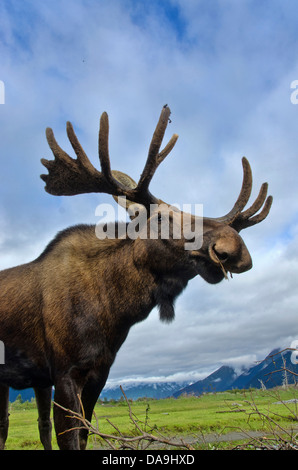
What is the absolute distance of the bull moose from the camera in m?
4.32

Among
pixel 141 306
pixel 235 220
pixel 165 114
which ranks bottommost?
pixel 141 306

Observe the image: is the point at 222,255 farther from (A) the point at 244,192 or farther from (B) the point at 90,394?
(B) the point at 90,394

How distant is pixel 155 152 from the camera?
16.2 feet

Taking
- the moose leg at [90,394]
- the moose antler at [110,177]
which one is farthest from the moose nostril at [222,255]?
the moose leg at [90,394]

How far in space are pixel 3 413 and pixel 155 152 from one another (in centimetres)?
439

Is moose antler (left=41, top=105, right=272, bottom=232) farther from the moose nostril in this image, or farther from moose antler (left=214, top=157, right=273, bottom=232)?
the moose nostril

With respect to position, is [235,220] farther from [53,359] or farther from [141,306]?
[53,359]

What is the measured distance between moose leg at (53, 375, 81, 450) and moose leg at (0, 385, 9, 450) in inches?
77.3

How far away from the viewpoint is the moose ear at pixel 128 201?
5328 mm

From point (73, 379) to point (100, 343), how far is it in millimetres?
489

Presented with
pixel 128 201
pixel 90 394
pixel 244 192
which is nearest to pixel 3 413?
pixel 90 394

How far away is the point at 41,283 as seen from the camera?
4949 millimetres

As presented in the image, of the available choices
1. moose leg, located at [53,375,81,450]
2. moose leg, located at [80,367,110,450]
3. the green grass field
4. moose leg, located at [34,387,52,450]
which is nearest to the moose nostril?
the green grass field
